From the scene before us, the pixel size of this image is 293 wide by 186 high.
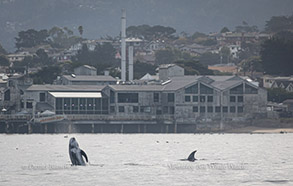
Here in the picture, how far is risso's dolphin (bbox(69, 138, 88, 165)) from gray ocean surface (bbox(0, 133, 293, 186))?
2.38 ft

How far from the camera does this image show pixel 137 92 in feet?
519

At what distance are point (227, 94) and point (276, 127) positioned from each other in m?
9.88

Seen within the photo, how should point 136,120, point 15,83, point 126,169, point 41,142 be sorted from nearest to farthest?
point 126,169, point 41,142, point 136,120, point 15,83

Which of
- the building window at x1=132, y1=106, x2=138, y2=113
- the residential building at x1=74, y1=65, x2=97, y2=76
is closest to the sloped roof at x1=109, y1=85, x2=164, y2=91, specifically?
the building window at x1=132, y1=106, x2=138, y2=113

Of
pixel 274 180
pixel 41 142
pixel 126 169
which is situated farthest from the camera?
pixel 41 142

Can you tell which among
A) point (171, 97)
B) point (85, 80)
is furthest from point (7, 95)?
point (171, 97)

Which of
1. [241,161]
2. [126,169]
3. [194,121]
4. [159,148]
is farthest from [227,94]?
[126,169]

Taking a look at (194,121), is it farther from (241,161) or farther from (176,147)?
(241,161)

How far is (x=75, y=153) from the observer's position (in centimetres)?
7944

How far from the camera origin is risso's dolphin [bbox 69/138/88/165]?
77569 mm

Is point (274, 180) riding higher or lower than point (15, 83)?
lower

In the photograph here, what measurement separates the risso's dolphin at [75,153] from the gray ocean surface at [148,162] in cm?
73

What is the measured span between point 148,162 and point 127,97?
68954 millimetres

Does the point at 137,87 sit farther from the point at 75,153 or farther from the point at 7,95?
the point at 75,153
